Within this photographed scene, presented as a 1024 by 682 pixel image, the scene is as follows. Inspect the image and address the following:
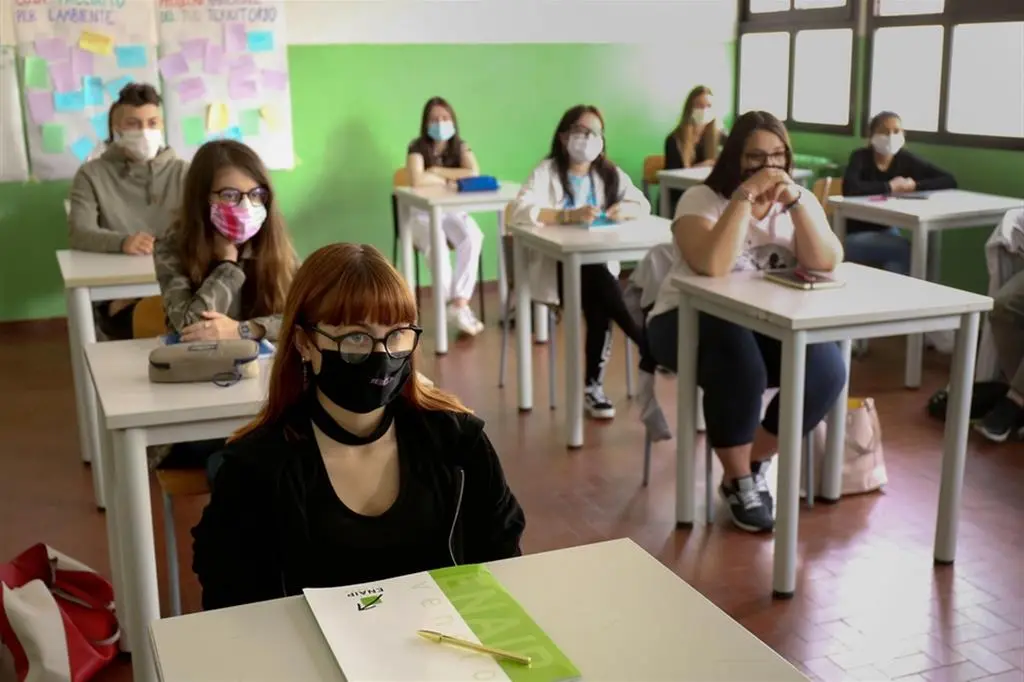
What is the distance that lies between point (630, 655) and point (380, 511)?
0.51 metres

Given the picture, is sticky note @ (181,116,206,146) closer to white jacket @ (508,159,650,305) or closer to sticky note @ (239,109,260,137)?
sticky note @ (239,109,260,137)

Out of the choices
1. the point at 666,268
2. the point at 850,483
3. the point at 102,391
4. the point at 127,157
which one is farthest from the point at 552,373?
the point at 102,391

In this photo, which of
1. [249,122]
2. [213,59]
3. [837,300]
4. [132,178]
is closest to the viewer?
[837,300]

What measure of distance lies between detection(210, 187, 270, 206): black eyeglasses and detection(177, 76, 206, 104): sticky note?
12.1ft

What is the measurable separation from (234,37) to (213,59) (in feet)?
0.57

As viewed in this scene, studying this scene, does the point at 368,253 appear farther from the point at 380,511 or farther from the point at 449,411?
the point at 380,511

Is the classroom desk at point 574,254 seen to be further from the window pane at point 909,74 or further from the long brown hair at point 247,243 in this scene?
the window pane at point 909,74

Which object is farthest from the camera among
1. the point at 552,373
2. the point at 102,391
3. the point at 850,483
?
the point at 552,373

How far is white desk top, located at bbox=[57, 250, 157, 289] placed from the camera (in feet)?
10.6

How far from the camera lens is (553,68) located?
6918mm

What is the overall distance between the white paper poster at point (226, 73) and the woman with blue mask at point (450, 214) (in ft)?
2.87

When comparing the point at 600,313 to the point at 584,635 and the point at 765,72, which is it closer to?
the point at 584,635

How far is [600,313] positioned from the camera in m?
4.40

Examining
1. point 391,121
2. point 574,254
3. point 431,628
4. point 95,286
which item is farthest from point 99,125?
point 431,628
